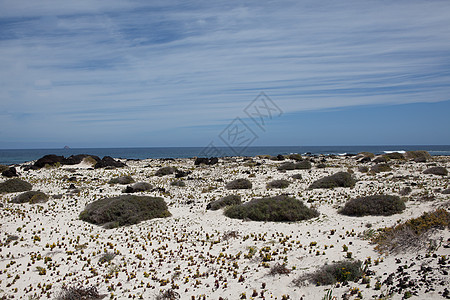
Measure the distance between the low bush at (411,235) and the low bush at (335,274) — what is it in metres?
1.51

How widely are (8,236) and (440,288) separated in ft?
46.6

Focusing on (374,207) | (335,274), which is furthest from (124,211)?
(374,207)

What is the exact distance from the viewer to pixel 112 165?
40344mm

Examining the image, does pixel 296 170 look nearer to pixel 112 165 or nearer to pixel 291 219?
pixel 291 219

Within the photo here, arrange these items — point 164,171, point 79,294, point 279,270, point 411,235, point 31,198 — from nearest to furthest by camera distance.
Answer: point 79,294 < point 279,270 < point 411,235 < point 31,198 < point 164,171

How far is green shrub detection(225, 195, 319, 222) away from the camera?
13141mm

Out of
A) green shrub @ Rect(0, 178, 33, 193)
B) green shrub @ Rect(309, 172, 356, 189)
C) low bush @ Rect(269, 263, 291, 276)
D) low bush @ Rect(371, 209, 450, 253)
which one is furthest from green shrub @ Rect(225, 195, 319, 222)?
green shrub @ Rect(0, 178, 33, 193)

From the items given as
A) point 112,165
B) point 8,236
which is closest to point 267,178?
point 8,236

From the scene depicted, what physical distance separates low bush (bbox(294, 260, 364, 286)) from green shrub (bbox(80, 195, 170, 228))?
9.15 m

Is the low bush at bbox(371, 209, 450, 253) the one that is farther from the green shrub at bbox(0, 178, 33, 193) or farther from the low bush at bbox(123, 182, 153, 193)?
the green shrub at bbox(0, 178, 33, 193)

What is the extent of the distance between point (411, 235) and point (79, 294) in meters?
8.99

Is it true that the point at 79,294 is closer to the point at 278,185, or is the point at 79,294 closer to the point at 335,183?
A: the point at 278,185

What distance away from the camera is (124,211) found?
1408 centimetres

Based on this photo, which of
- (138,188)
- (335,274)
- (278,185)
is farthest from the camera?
(138,188)
